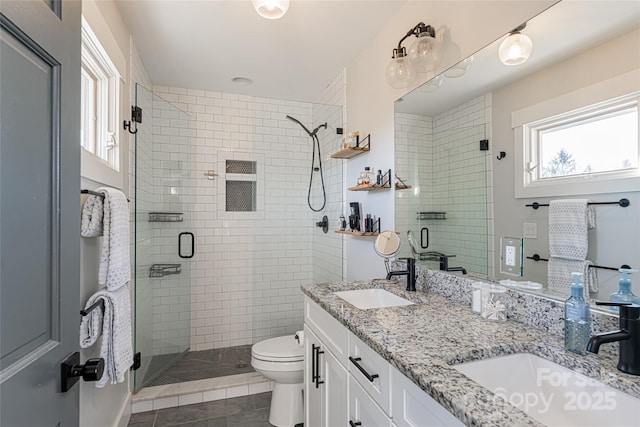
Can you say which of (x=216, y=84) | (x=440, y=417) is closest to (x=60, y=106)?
(x=440, y=417)

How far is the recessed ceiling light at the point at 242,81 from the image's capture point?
9.76 ft

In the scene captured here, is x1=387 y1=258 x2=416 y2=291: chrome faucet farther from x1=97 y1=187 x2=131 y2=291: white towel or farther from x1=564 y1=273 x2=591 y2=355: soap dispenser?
x1=97 y1=187 x2=131 y2=291: white towel

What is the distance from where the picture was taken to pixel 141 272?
7.88 ft

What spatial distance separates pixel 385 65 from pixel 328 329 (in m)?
1.74

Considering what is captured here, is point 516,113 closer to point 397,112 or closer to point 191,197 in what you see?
point 397,112

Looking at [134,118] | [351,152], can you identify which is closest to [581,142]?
[351,152]

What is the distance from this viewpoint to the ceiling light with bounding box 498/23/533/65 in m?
1.21

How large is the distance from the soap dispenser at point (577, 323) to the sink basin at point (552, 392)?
8 centimetres

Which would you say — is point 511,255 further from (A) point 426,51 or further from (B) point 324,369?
(A) point 426,51

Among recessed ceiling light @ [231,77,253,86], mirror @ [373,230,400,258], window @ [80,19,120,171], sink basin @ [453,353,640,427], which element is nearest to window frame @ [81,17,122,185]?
window @ [80,19,120,171]

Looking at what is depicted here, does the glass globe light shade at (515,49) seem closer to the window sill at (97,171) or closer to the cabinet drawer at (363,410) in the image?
the cabinet drawer at (363,410)

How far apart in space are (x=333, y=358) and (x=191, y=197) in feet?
7.74

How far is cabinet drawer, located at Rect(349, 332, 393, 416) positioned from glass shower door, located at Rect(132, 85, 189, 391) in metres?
1.77

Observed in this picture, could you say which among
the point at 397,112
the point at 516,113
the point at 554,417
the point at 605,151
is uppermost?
the point at 397,112
